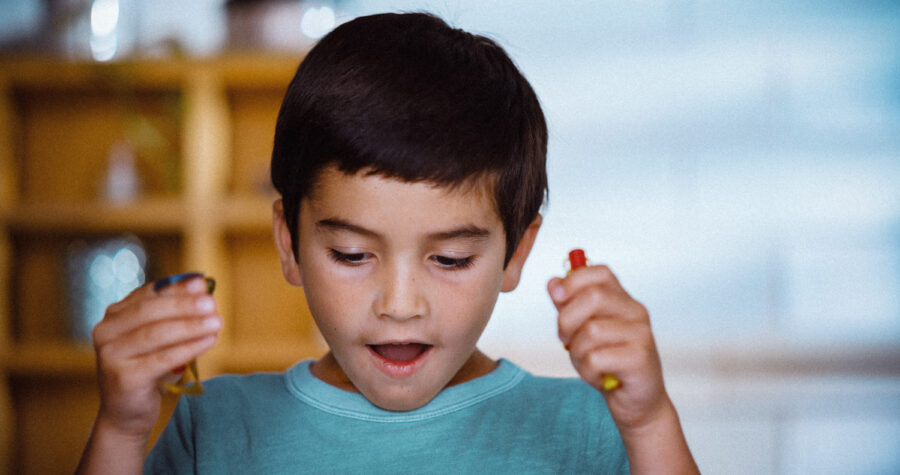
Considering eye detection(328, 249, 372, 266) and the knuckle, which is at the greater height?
eye detection(328, 249, 372, 266)

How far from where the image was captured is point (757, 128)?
265 centimetres

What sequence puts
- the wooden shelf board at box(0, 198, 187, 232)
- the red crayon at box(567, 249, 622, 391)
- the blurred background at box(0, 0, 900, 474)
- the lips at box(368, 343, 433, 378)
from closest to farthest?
the red crayon at box(567, 249, 622, 391) < the lips at box(368, 343, 433, 378) < the wooden shelf board at box(0, 198, 187, 232) < the blurred background at box(0, 0, 900, 474)

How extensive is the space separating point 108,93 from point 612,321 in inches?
91.9

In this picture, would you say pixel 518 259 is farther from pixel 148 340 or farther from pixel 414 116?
pixel 148 340

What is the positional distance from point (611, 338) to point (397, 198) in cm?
23

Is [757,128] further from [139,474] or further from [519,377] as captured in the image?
[139,474]

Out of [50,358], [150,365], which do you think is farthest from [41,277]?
[150,365]

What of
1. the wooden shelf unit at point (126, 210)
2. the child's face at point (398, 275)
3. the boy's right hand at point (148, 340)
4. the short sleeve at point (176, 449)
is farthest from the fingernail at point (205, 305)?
the wooden shelf unit at point (126, 210)

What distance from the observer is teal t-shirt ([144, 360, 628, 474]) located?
0.76m

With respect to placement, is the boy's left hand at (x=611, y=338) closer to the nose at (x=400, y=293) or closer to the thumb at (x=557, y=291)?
the thumb at (x=557, y=291)

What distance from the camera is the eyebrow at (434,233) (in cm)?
68

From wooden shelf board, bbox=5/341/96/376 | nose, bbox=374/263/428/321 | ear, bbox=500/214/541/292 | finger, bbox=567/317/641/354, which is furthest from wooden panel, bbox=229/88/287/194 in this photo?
finger, bbox=567/317/641/354

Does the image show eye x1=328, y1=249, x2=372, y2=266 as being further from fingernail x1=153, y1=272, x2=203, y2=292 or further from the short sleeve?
the short sleeve

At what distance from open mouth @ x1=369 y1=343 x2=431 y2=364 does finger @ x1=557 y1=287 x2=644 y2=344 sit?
0.53ft
